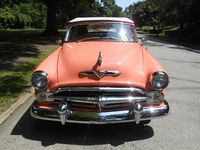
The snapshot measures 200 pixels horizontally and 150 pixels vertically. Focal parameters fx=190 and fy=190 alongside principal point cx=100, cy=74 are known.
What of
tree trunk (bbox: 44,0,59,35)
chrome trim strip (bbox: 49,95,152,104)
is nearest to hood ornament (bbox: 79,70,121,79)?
chrome trim strip (bbox: 49,95,152,104)

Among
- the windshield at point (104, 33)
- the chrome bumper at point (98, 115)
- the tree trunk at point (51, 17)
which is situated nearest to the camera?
the chrome bumper at point (98, 115)

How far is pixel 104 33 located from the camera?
381 centimetres

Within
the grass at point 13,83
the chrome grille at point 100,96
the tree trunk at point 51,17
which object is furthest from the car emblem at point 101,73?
the tree trunk at point 51,17

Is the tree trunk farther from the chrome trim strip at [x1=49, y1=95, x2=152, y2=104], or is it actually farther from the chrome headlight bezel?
the chrome trim strip at [x1=49, y1=95, x2=152, y2=104]

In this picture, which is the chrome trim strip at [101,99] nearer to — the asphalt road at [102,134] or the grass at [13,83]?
the asphalt road at [102,134]

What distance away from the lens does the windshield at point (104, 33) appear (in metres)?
3.76

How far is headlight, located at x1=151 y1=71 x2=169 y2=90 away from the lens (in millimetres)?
2648

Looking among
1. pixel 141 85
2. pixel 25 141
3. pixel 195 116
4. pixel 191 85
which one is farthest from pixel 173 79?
pixel 25 141

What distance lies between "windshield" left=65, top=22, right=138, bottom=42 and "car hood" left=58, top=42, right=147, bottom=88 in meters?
0.50

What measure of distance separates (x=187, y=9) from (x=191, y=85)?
18.4 meters

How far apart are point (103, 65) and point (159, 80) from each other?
32.0 inches

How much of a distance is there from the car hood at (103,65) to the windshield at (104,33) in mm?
496

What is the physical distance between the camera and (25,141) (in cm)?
267

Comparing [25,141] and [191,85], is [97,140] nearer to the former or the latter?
[25,141]
